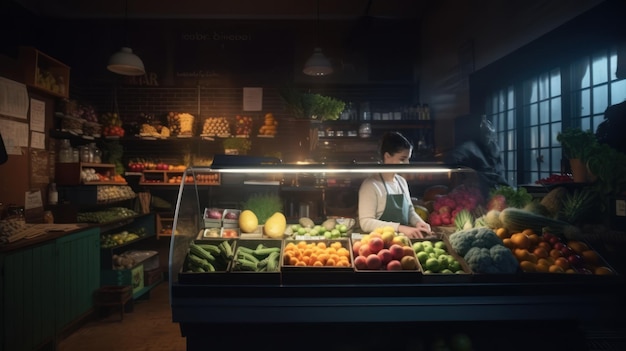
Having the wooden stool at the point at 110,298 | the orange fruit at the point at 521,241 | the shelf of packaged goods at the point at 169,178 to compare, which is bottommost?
the wooden stool at the point at 110,298

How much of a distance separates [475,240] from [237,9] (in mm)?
6664

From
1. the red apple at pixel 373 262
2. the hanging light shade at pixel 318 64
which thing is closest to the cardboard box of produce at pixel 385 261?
the red apple at pixel 373 262

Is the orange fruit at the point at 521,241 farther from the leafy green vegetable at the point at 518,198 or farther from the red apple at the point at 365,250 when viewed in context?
the red apple at the point at 365,250

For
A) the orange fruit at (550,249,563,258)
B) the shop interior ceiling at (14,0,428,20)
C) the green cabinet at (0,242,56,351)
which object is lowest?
the green cabinet at (0,242,56,351)

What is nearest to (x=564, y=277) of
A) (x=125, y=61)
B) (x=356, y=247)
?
(x=356, y=247)

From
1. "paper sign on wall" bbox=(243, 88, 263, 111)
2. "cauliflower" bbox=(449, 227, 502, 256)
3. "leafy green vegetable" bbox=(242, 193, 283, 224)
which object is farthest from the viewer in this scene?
"paper sign on wall" bbox=(243, 88, 263, 111)

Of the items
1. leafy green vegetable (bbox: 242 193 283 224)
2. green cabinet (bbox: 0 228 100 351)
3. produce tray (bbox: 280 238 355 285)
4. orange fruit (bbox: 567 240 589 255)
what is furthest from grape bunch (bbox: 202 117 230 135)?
orange fruit (bbox: 567 240 589 255)

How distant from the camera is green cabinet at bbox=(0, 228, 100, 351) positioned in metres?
3.31

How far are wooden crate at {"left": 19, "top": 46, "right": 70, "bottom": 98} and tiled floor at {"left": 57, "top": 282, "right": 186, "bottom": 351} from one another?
288cm

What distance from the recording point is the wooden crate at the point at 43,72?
15.4ft

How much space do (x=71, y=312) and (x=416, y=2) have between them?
23.7 ft

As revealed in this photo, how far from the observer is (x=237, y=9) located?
7.63m

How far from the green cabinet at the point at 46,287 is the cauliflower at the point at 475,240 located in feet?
11.3

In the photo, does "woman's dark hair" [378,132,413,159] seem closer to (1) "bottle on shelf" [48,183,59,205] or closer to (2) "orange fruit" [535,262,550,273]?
(2) "orange fruit" [535,262,550,273]
